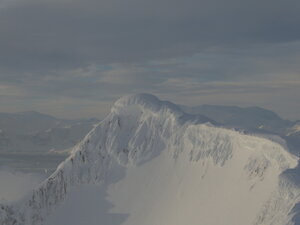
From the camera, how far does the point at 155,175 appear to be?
12344 cm

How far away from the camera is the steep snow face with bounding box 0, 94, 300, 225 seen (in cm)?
9688

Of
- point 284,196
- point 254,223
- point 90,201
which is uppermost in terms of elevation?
point 284,196

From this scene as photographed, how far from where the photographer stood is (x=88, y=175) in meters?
129

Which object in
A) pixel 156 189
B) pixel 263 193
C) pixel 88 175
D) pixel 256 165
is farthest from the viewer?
pixel 88 175

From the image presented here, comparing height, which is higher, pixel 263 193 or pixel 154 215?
pixel 263 193

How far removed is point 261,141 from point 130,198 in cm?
3959

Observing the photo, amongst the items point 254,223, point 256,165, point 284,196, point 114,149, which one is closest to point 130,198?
point 114,149

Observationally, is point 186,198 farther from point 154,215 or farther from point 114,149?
point 114,149

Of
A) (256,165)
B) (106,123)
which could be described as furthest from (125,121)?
(256,165)

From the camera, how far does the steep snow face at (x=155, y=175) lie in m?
96.9

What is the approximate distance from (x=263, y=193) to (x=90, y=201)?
49.8 metres

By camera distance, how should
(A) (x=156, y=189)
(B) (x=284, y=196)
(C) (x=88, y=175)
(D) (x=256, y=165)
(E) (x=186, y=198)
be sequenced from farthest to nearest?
(C) (x=88, y=175) → (A) (x=156, y=189) → (E) (x=186, y=198) → (D) (x=256, y=165) → (B) (x=284, y=196)

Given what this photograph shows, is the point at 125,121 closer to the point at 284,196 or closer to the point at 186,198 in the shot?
the point at 186,198

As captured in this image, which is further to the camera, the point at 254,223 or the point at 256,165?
the point at 256,165
